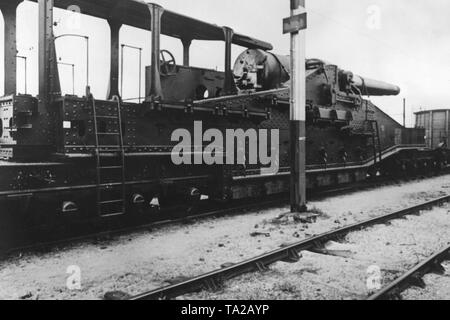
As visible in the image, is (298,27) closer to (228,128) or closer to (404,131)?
(228,128)

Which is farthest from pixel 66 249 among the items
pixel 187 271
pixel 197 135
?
pixel 197 135

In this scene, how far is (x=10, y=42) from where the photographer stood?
6.56m

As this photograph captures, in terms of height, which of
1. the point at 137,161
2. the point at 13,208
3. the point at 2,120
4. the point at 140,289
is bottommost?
the point at 140,289

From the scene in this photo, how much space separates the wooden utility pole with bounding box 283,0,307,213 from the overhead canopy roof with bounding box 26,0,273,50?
5.30ft

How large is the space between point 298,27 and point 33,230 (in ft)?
18.0

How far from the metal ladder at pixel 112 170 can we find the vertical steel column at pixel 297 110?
315cm

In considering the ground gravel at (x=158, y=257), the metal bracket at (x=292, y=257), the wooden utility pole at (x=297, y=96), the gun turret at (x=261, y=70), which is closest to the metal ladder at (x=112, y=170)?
the ground gravel at (x=158, y=257)

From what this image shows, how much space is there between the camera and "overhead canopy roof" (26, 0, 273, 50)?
7074 mm

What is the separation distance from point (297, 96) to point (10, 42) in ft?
15.8

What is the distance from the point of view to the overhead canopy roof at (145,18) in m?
7.07

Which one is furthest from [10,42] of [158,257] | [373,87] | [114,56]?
[373,87]

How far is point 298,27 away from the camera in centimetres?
768

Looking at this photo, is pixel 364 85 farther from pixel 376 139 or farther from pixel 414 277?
pixel 414 277
